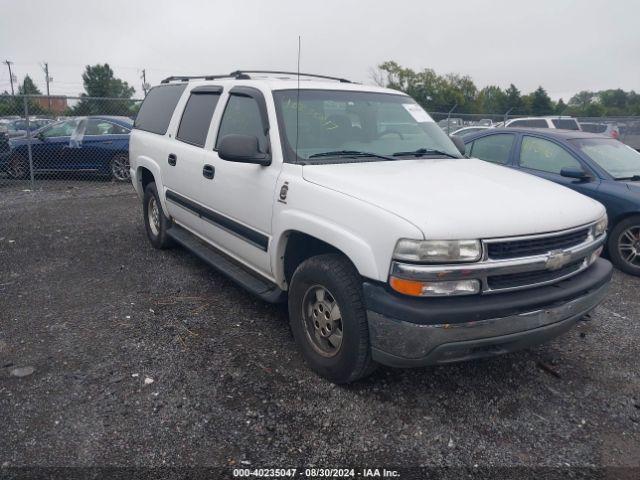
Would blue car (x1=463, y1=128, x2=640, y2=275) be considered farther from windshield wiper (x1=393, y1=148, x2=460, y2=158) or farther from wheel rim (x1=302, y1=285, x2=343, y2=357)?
wheel rim (x1=302, y1=285, x2=343, y2=357)

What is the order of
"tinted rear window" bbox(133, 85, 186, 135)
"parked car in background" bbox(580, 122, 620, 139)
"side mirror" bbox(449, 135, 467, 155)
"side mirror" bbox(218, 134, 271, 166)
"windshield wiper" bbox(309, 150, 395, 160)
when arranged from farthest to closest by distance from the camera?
"parked car in background" bbox(580, 122, 620, 139) → "tinted rear window" bbox(133, 85, 186, 135) → "side mirror" bbox(449, 135, 467, 155) → "windshield wiper" bbox(309, 150, 395, 160) → "side mirror" bbox(218, 134, 271, 166)

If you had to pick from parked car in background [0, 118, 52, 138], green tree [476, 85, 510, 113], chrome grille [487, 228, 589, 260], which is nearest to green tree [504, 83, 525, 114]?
green tree [476, 85, 510, 113]

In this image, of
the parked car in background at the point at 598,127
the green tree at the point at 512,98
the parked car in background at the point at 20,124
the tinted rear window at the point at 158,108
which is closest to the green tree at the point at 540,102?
the green tree at the point at 512,98

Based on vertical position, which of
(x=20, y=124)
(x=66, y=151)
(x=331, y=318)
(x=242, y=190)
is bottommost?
(x=331, y=318)

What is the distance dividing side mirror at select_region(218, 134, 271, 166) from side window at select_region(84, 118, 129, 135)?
8979 mm

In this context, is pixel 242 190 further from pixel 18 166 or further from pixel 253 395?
pixel 18 166

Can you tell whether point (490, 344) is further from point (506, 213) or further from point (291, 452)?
point (291, 452)

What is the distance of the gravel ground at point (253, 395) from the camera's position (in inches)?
106

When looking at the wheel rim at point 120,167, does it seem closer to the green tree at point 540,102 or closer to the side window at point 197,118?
the side window at point 197,118

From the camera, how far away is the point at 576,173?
5.91 meters

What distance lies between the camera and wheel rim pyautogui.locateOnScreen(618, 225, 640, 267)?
5.65 m

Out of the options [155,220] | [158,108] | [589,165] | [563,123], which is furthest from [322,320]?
[563,123]

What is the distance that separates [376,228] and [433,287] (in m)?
0.42

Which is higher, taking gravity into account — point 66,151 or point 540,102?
point 540,102
